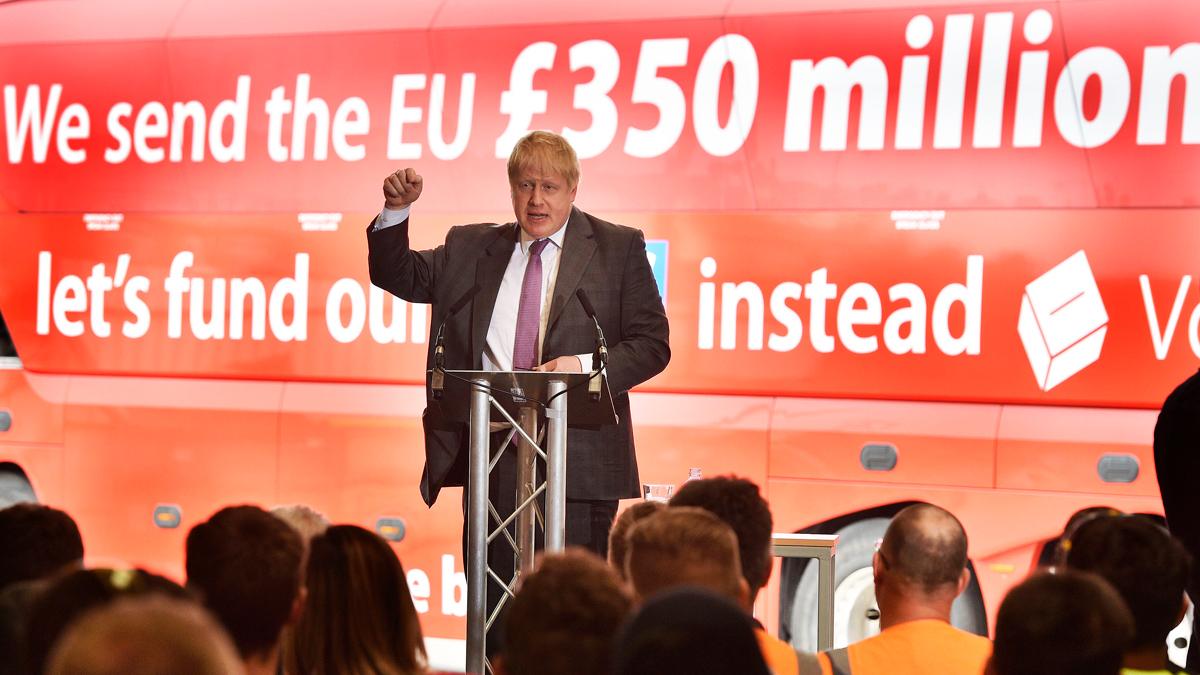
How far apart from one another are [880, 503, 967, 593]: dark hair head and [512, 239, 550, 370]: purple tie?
1.58 m

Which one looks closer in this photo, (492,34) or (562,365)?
(562,365)

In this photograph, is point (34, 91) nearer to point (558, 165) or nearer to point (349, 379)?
point (349, 379)

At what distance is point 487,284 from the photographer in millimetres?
5086

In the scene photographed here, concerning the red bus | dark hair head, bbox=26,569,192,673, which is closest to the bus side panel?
the red bus

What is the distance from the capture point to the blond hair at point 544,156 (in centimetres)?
492

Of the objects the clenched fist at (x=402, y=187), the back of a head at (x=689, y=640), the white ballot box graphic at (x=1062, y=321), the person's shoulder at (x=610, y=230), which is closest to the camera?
the back of a head at (x=689, y=640)

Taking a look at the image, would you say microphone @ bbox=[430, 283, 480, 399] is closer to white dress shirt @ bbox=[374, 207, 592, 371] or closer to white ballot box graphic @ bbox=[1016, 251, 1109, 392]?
white dress shirt @ bbox=[374, 207, 592, 371]

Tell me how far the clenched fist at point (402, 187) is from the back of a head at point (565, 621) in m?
2.69

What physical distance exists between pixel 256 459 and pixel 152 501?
0.60 m

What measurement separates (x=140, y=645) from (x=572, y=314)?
137 inches

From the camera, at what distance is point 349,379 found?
686cm

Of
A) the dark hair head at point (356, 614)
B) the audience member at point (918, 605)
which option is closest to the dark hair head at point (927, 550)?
the audience member at point (918, 605)

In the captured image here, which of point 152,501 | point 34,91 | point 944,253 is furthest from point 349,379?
point 944,253

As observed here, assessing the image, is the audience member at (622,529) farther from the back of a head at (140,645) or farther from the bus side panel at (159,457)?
the bus side panel at (159,457)
